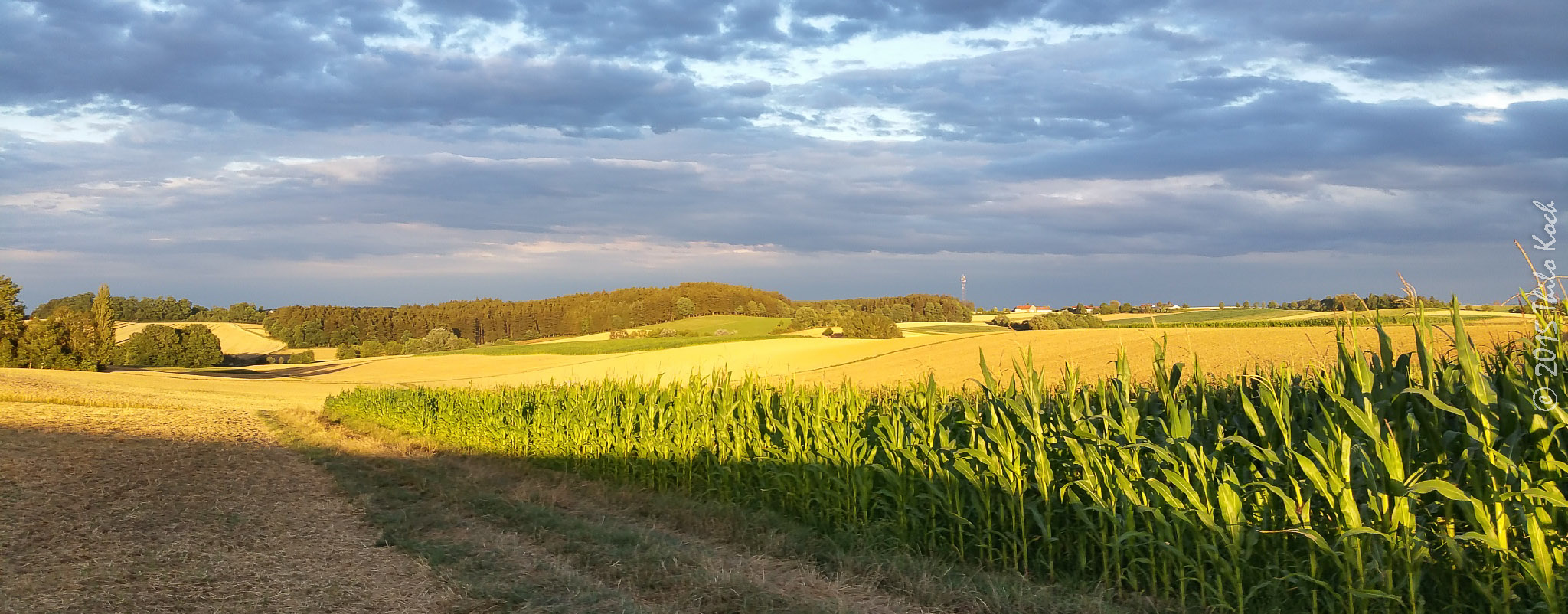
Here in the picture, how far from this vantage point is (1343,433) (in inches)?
182

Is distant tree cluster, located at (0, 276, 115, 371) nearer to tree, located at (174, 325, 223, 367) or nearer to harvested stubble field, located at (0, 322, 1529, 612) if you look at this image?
tree, located at (174, 325, 223, 367)

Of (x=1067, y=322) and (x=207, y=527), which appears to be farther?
(x=1067, y=322)

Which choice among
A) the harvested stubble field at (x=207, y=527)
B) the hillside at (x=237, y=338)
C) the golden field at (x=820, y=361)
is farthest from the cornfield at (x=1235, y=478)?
the hillside at (x=237, y=338)

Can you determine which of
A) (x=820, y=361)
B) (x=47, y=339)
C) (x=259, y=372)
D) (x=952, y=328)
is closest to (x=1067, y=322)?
(x=952, y=328)

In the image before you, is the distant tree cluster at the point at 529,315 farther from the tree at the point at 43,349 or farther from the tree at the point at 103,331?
the tree at the point at 43,349

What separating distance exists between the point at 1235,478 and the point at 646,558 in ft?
14.0

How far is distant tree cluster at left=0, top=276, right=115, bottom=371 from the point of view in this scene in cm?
4688

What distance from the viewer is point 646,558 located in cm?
667

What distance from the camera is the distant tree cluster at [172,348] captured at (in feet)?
213

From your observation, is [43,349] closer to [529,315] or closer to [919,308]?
[529,315]

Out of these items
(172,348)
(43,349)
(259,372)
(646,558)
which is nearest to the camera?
(646,558)

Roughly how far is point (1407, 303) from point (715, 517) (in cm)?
614

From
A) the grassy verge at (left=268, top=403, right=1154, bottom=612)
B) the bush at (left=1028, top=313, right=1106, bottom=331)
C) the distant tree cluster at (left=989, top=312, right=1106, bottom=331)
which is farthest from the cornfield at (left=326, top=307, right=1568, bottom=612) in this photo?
the bush at (left=1028, top=313, right=1106, bottom=331)

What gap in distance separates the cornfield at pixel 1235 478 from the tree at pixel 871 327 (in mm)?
42315
